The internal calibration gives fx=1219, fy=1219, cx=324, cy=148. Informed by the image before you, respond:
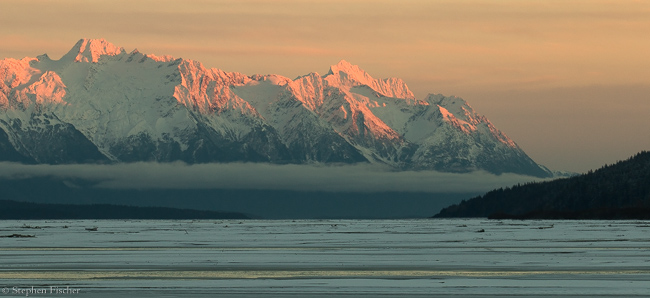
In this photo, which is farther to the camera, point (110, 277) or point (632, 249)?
point (632, 249)

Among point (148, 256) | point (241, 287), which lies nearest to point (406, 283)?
point (241, 287)

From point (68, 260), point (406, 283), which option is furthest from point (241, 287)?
point (68, 260)

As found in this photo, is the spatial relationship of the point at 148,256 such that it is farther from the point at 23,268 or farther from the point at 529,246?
the point at 529,246

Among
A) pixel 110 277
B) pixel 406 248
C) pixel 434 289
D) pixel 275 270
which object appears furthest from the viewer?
pixel 406 248

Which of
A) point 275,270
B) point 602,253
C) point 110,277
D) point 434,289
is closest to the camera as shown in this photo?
point 434,289

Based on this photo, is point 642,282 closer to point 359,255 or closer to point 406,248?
point 359,255

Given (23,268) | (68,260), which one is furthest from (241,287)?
(68,260)

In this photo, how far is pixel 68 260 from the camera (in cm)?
8250

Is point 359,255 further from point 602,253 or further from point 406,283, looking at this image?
point 406,283

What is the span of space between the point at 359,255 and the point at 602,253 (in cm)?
1743

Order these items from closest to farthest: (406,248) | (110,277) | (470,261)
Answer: (110,277)
(470,261)
(406,248)

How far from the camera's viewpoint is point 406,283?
62.3 metres

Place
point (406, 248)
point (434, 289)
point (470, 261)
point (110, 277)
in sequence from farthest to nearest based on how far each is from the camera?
point (406, 248) < point (470, 261) < point (110, 277) < point (434, 289)

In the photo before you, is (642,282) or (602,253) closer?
(642,282)
